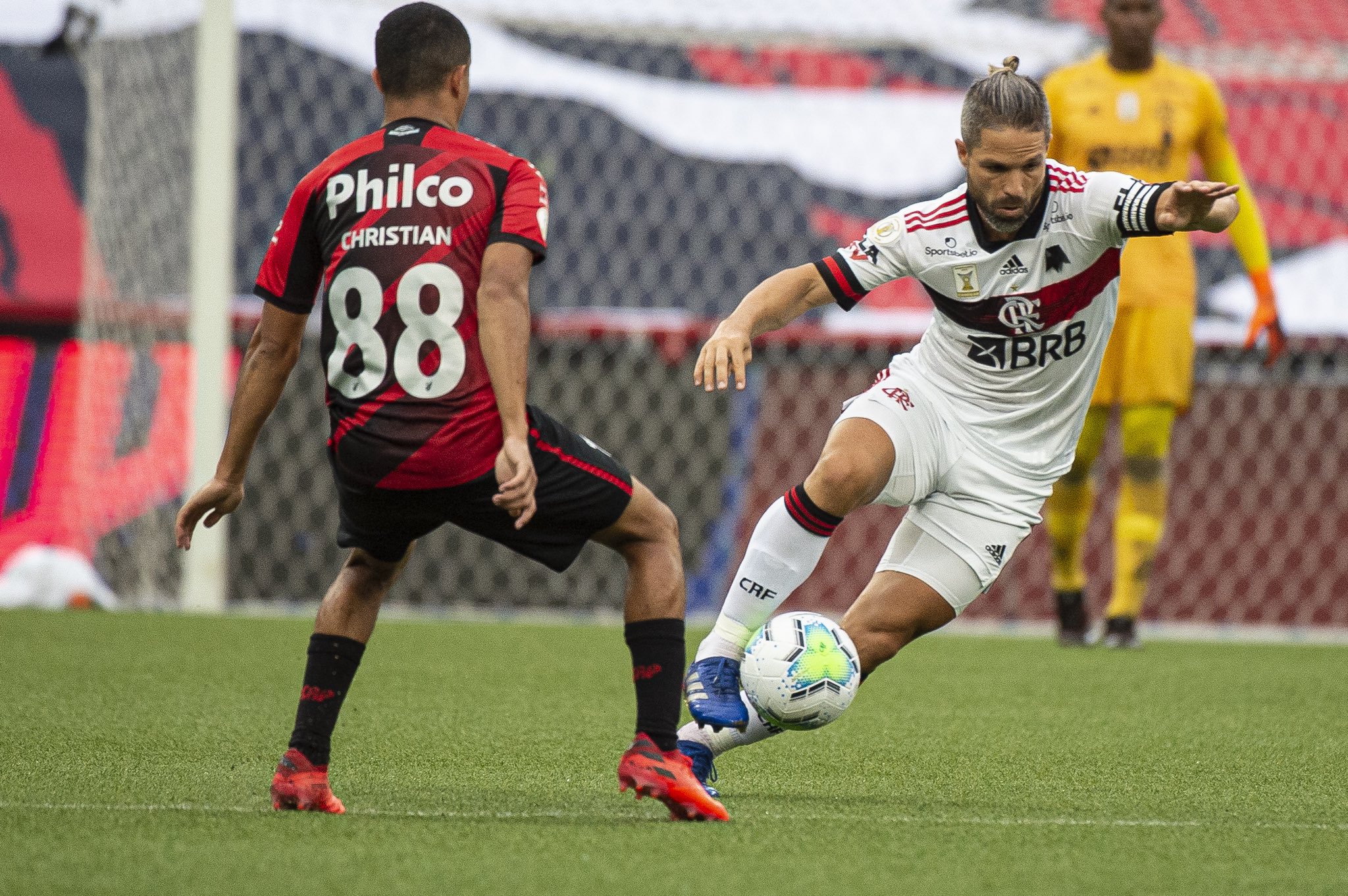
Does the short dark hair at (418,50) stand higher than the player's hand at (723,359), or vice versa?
the short dark hair at (418,50)

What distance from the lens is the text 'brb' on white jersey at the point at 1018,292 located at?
138 inches

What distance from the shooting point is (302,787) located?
9.76 feet

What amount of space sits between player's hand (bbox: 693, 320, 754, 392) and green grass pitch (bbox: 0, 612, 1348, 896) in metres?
0.77

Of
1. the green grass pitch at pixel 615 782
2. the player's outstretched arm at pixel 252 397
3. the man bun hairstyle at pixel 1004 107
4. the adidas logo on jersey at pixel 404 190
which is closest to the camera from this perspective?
the green grass pitch at pixel 615 782

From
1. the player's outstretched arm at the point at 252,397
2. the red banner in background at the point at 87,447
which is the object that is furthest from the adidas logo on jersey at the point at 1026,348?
the red banner in background at the point at 87,447

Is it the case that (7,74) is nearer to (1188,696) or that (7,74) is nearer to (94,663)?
(94,663)

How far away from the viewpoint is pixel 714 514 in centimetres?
762

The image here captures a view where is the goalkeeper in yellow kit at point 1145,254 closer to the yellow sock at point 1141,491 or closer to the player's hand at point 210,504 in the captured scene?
the yellow sock at point 1141,491

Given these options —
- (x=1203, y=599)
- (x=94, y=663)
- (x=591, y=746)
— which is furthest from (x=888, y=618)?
(x=1203, y=599)

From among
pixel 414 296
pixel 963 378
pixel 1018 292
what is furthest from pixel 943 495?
pixel 414 296

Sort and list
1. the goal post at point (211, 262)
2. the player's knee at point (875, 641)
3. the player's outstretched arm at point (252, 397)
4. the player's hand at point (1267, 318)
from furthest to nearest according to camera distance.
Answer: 1. the goal post at point (211, 262)
2. the player's hand at point (1267, 318)
3. the player's knee at point (875, 641)
4. the player's outstretched arm at point (252, 397)

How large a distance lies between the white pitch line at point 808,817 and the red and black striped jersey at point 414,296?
566 millimetres

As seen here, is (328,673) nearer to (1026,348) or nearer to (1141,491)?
(1026,348)

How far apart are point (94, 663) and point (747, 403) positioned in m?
3.41
